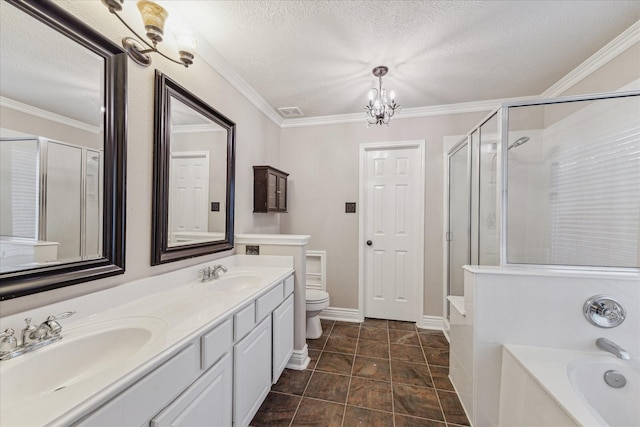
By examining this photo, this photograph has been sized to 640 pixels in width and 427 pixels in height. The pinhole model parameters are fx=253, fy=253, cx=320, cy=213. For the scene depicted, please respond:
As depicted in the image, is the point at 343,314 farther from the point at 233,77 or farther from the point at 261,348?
the point at 233,77

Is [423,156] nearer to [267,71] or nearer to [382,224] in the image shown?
[382,224]

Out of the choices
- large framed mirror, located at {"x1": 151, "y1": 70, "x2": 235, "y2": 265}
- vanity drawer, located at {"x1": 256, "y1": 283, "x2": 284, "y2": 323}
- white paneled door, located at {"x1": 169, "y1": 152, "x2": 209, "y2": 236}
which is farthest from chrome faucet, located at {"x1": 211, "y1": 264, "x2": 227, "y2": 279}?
vanity drawer, located at {"x1": 256, "y1": 283, "x2": 284, "y2": 323}

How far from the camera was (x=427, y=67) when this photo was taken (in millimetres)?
2098

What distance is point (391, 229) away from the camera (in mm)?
3045

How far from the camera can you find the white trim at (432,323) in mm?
2836

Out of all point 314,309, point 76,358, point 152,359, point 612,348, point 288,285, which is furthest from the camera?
point 314,309

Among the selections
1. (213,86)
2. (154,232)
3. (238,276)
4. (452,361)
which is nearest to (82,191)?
(154,232)

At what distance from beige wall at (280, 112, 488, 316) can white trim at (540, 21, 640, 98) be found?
720 millimetres

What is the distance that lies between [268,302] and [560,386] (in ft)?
4.95

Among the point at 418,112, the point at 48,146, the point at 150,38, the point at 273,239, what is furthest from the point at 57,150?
the point at 418,112

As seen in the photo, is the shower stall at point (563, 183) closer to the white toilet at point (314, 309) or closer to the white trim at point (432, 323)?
the white trim at point (432, 323)

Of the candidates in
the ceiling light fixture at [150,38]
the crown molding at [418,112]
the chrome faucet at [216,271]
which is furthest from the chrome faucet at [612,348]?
the ceiling light fixture at [150,38]

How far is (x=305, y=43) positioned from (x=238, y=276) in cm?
177

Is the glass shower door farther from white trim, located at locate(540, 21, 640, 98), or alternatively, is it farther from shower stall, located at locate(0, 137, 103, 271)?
shower stall, located at locate(0, 137, 103, 271)
